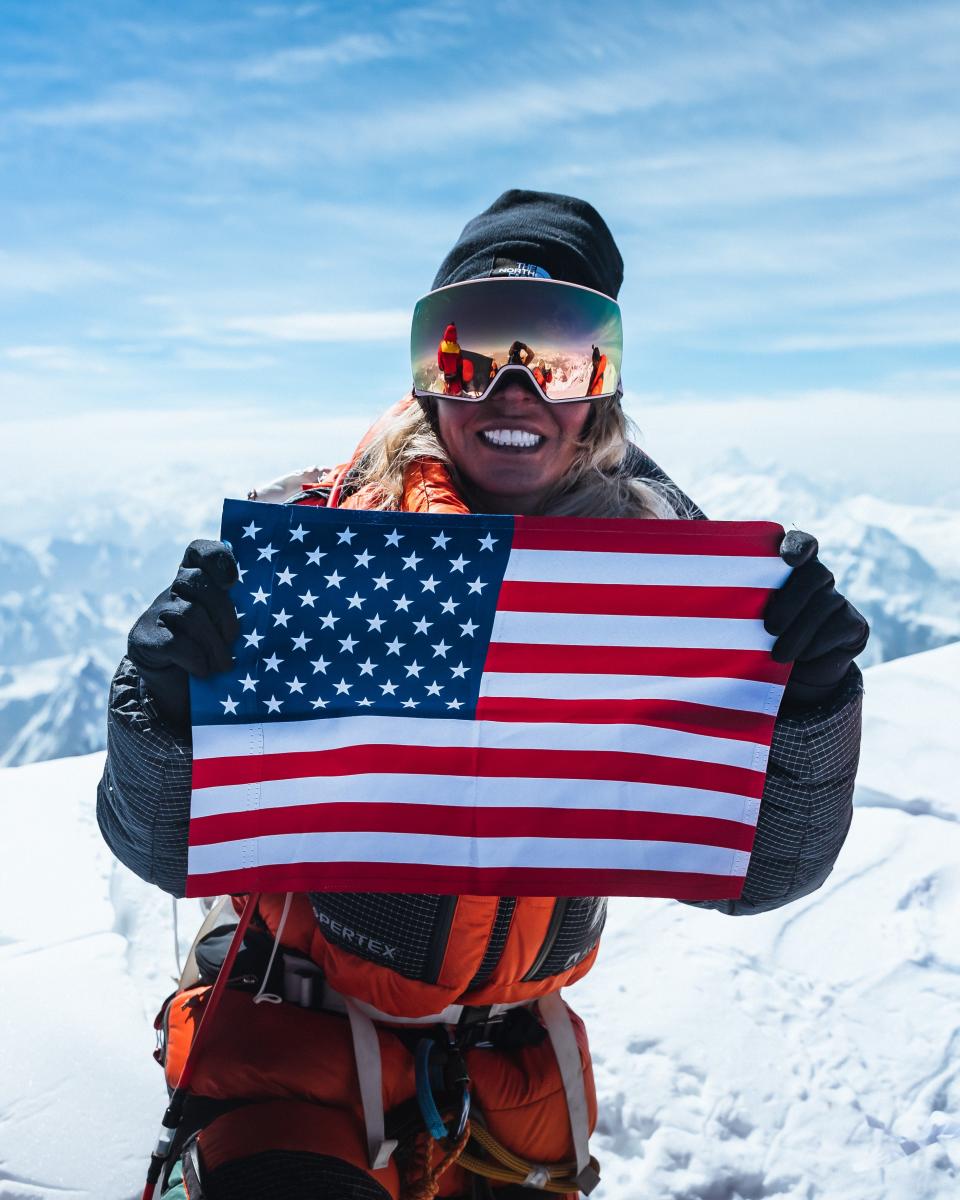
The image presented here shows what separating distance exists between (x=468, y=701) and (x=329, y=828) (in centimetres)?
46

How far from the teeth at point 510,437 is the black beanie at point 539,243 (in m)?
0.45

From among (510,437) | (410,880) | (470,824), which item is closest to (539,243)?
(510,437)

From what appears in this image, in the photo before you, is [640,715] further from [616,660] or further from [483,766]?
[483,766]

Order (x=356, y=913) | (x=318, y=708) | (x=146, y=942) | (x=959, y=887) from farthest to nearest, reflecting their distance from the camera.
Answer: (x=959, y=887) < (x=146, y=942) < (x=356, y=913) < (x=318, y=708)

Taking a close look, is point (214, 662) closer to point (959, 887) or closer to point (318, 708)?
point (318, 708)

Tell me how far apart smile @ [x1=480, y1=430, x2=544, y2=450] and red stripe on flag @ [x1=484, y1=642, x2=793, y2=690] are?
59cm

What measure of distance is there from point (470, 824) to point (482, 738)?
21 cm

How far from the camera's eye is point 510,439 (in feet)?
8.14

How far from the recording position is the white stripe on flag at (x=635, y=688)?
7.27 feet

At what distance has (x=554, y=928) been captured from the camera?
2.43 meters

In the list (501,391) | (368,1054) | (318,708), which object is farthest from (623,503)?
(368,1054)

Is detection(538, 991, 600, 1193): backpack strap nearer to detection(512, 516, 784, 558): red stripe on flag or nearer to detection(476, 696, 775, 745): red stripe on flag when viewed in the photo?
detection(476, 696, 775, 745): red stripe on flag

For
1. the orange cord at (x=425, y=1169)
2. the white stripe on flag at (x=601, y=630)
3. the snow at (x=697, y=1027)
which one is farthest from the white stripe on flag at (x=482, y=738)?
the snow at (x=697, y=1027)

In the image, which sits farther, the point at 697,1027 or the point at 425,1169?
the point at 697,1027
